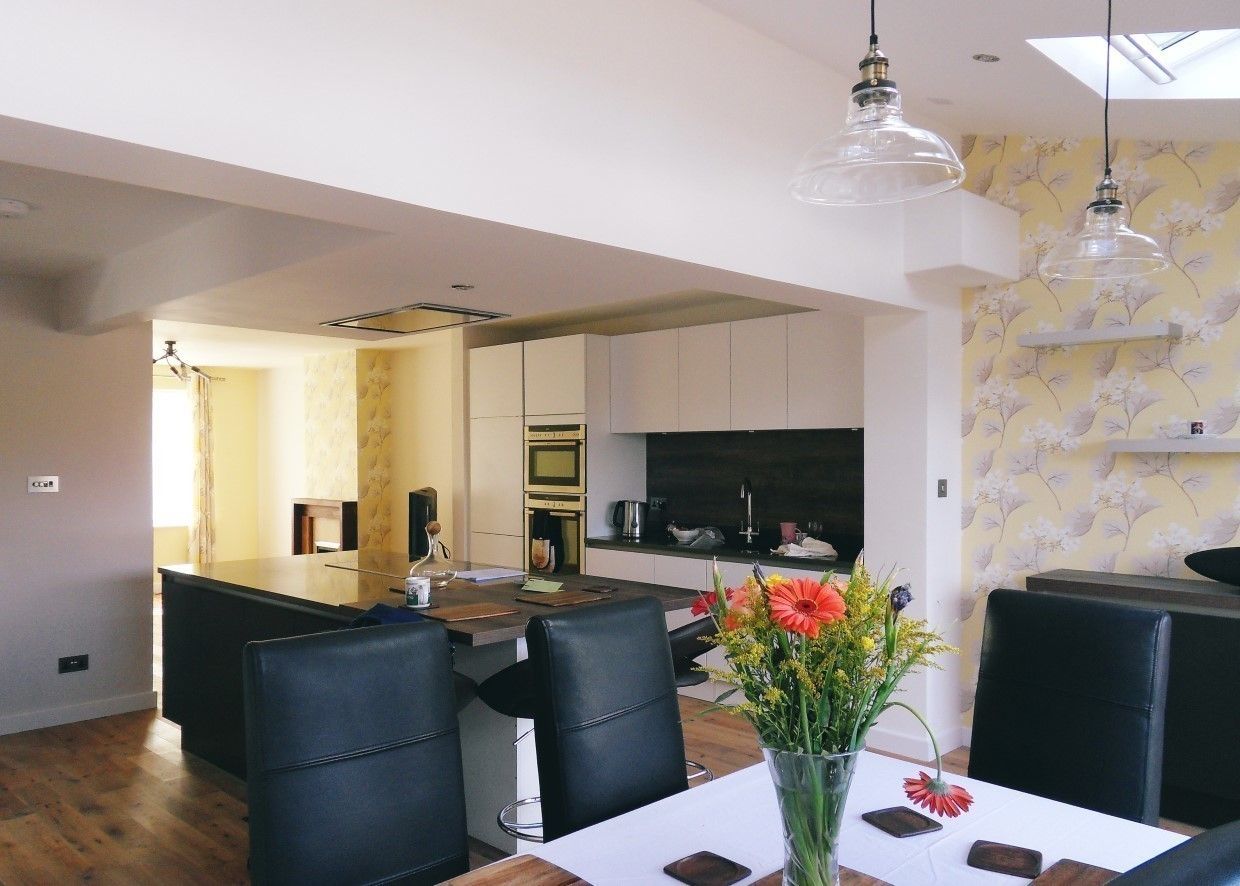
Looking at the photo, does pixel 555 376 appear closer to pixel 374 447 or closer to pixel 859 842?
pixel 374 447

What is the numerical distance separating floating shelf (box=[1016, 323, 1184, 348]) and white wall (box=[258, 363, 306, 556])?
24.0ft

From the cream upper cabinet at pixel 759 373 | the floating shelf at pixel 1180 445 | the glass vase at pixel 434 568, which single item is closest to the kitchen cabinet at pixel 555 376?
the cream upper cabinet at pixel 759 373

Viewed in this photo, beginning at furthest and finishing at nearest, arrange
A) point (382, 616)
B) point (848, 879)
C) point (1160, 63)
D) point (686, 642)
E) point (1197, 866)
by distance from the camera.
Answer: point (1160, 63) → point (686, 642) → point (382, 616) → point (848, 879) → point (1197, 866)

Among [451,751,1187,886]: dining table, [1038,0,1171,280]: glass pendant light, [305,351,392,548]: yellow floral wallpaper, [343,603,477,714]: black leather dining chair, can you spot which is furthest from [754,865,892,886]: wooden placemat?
[305,351,392,548]: yellow floral wallpaper

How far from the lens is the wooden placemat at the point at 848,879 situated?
4.77ft

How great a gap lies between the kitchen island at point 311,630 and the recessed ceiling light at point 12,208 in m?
1.65

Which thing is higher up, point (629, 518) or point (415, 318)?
point (415, 318)

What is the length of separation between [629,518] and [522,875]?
175 inches

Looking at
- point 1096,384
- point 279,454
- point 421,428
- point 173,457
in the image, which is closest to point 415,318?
point 1096,384

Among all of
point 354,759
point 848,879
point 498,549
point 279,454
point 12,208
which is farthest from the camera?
point 279,454

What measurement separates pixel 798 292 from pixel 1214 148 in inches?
72.5

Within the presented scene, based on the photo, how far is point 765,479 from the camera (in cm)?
564

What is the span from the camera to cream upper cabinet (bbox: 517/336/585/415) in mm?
5926

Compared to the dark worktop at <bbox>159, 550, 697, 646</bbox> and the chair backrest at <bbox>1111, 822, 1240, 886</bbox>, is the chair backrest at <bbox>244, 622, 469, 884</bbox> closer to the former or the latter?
the dark worktop at <bbox>159, 550, 697, 646</bbox>
